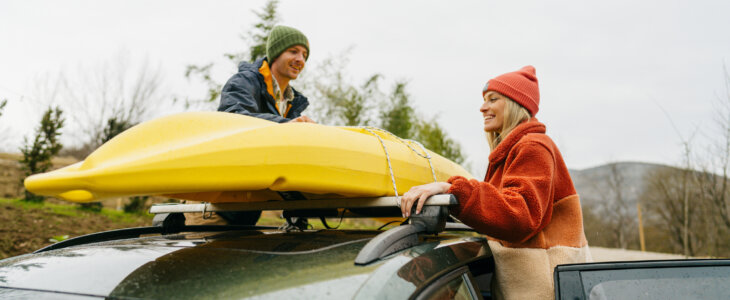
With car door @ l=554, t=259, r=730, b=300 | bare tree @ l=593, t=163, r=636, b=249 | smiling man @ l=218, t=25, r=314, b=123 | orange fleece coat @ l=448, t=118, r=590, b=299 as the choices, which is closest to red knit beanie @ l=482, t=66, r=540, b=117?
orange fleece coat @ l=448, t=118, r=590, b=299

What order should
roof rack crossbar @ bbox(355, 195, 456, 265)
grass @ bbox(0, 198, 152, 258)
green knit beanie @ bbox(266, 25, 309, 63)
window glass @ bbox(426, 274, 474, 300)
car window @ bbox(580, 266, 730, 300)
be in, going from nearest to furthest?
roof rack crossbar @ bbox(355, 195, 456, 265) → window glass @ bbox(426, 274, 474, 300) → car window @ bbox(580, 266, 730, 300) → green knit beanie @ bbox(266, 25, 309, 63) → grass @ bbox(0, 198, 152, 258)

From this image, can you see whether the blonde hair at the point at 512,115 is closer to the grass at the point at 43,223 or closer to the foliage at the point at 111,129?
the grass at the point at 43,223

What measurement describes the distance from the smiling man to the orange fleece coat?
4.30 ft

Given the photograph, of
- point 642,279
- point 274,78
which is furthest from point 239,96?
point 642,279

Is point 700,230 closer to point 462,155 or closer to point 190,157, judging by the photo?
point 462,155

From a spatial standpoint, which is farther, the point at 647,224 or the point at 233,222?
the point at 647,224

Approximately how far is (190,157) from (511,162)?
118 centimetres

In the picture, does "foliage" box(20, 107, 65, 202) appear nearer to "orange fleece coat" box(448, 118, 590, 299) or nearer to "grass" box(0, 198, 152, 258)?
"grass" box(0, 198, 152, 258)

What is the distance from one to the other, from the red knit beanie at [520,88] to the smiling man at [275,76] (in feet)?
3.73

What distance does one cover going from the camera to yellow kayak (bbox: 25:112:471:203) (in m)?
1.34

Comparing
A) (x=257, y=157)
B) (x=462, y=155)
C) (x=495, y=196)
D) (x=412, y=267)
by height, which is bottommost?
(x=462, y=155)

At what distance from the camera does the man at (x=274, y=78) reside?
2657 mm

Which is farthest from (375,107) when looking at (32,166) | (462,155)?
(32,166)

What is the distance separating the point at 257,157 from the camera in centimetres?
151
